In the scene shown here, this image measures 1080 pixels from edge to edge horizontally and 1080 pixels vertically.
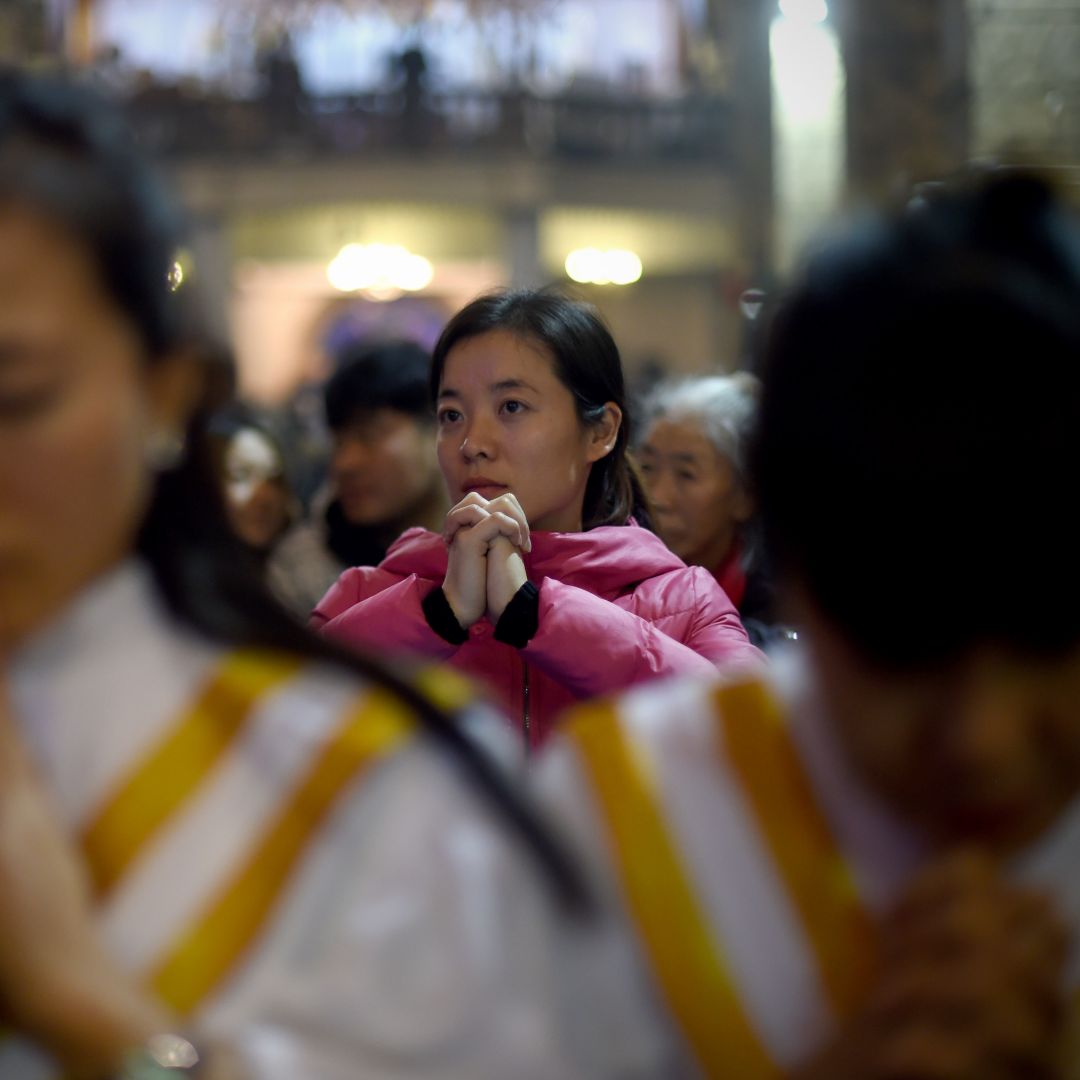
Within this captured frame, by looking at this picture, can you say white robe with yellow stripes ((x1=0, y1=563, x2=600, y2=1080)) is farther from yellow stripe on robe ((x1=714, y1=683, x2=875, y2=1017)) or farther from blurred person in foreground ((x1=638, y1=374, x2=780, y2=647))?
blurred person in foreground ((x1=638, y1=374, x2=780, y2=647))

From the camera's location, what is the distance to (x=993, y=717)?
736 millimetres

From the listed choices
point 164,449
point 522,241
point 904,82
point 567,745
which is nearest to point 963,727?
point 567,745

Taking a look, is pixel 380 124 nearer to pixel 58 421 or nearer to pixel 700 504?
pixel 700 504

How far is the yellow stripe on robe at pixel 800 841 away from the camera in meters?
0.85

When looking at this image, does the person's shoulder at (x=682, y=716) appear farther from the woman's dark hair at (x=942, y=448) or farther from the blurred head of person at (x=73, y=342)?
the blurred head of person at (x=73, y=342)

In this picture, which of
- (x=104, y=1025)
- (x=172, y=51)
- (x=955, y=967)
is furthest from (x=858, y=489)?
(x=172, y=51)

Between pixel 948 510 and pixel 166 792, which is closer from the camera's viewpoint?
pixel 948 510

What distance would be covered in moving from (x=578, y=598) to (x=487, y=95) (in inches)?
570

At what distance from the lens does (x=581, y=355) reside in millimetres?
2297

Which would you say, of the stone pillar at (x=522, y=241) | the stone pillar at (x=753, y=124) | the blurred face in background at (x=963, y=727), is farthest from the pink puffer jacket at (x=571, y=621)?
the stone pillar at (x=522, y=241)

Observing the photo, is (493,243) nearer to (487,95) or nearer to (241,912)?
(487,95)

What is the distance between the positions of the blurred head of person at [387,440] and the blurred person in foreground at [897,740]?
8.13 ft

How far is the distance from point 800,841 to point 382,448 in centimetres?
254

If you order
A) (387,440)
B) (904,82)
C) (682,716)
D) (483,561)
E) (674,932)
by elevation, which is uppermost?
(904,82)
